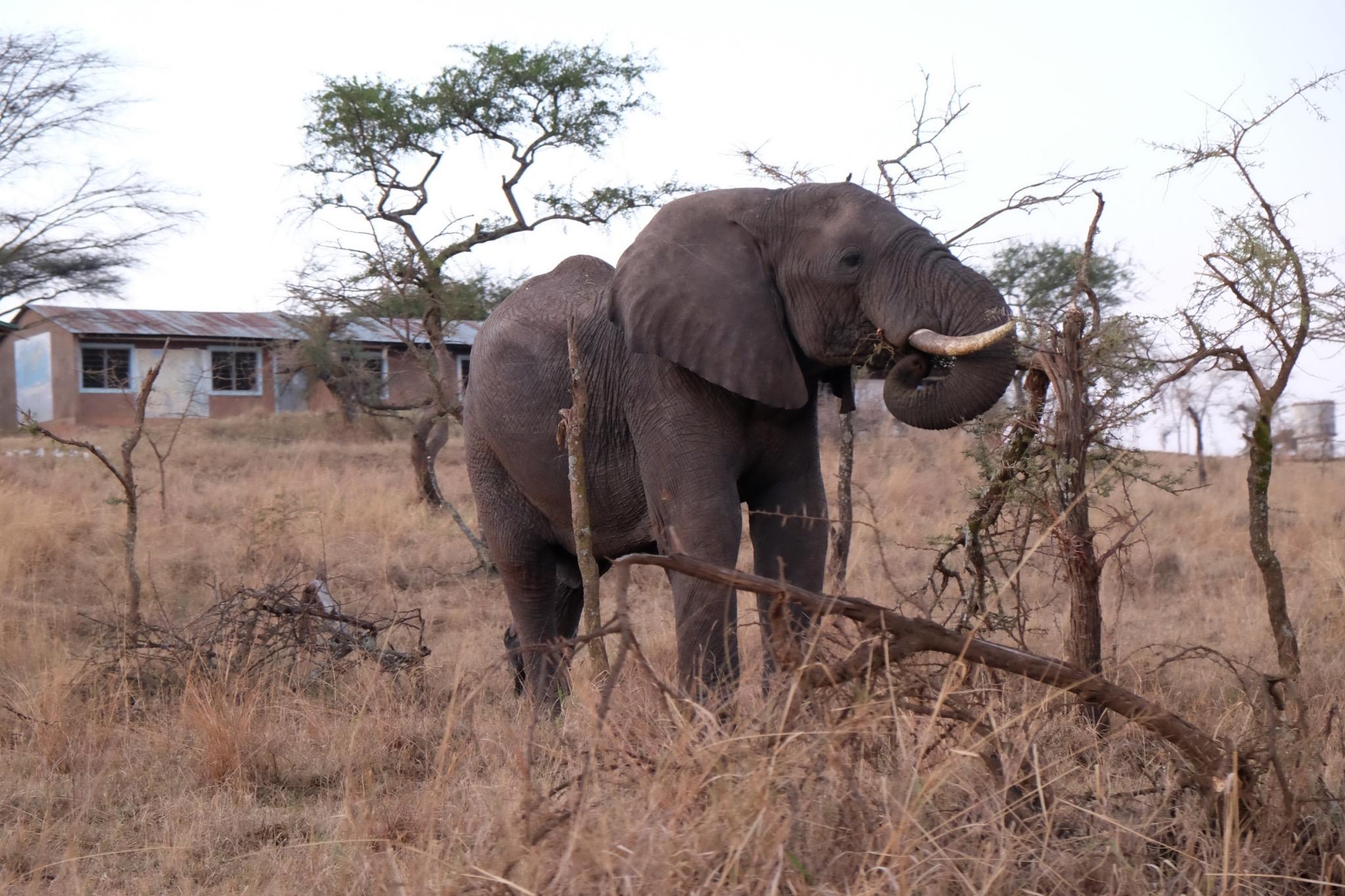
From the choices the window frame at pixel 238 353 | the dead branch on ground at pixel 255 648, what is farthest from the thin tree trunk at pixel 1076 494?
the window frame at pixel 238 353

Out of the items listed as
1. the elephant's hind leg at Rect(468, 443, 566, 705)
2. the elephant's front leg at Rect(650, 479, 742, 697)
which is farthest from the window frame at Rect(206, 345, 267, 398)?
the elephant's front leg at Rect(650, 479, 742, 697)

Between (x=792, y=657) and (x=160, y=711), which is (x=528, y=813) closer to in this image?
(x=792, y=657)

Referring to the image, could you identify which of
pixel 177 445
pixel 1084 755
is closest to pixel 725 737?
pixel 1084 755

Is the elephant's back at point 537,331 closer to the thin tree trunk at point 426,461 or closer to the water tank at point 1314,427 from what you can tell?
the thin tree trunk at point 426,461

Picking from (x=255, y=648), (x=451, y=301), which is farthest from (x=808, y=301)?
(x=451, y=301)

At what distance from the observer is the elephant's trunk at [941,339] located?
14.2 ft

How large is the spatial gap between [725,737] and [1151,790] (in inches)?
45.2

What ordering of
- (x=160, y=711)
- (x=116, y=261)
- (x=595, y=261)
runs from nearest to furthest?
1. (x=160, y=711)
2. (x=595, y=261)
3. (x=116, y=261)

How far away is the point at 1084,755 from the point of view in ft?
12.8

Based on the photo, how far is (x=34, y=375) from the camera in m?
30.3

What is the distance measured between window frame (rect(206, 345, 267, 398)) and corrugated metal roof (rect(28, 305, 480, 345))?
0.29 meters

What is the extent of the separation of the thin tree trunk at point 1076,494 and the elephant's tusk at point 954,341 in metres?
0.38

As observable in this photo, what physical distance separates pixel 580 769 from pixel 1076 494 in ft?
8.21

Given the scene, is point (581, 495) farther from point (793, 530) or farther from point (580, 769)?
point (580, 769)
